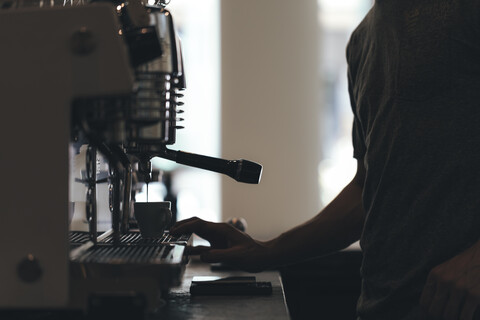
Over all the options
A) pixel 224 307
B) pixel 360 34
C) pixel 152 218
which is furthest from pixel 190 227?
pixel 360 34

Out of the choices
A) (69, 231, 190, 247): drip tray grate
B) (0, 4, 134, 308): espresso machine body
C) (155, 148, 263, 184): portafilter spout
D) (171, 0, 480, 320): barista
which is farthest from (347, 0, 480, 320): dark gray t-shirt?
(0, 4, 134, 308): espresso machine body

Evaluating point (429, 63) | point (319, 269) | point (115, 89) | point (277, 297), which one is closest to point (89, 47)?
point (115, 89)

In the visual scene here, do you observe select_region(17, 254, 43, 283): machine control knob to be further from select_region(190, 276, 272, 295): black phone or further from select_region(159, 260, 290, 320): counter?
select_region(190, 276, 272, 295): black phone

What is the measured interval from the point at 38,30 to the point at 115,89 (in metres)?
0.13

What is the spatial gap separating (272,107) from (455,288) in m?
2.59

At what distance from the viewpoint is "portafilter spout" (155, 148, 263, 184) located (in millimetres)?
1051

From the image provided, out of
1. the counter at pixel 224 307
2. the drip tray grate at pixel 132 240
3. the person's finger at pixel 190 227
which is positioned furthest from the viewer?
the person's finger at pixel 190 227

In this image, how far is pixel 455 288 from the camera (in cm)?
93

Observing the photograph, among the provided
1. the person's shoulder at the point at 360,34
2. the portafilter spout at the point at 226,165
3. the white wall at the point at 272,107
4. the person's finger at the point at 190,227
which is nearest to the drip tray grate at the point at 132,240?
the person's finger at the point at 190,227

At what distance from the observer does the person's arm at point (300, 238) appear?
1.20 meters

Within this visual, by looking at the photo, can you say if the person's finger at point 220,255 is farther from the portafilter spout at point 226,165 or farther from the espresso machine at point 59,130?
the espresso machine at point 59,130

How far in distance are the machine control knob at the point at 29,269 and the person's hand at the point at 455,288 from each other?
2.03 ft

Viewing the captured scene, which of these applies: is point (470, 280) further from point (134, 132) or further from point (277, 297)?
point (134, 132)

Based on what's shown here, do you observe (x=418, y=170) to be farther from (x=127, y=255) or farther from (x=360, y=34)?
(x=127, y=255)
